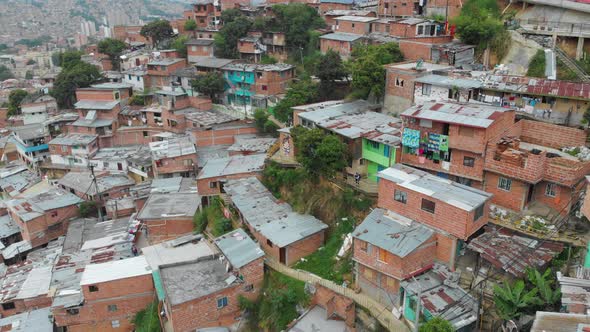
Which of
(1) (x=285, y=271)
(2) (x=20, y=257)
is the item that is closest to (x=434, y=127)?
(1) (x=285, y=271)

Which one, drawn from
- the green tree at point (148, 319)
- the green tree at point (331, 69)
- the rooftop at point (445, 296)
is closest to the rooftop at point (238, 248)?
the green tree at point (148, 319)

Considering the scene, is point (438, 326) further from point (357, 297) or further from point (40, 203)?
point (40, 203)

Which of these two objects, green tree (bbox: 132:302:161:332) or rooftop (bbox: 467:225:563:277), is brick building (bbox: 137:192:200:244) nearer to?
green tree (bbox: 132:302:161:332)

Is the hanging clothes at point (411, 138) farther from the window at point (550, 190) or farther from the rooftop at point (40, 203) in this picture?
the rooftop at point (40, 203)

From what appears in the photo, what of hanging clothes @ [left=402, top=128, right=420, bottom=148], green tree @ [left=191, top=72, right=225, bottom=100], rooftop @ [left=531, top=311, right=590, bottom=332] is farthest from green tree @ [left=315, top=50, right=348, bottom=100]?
rooftop @ [left=531, top=311, right=590, bottom=332]

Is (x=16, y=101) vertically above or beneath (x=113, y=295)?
above

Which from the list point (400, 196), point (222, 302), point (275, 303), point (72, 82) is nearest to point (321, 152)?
point (400, 196)
